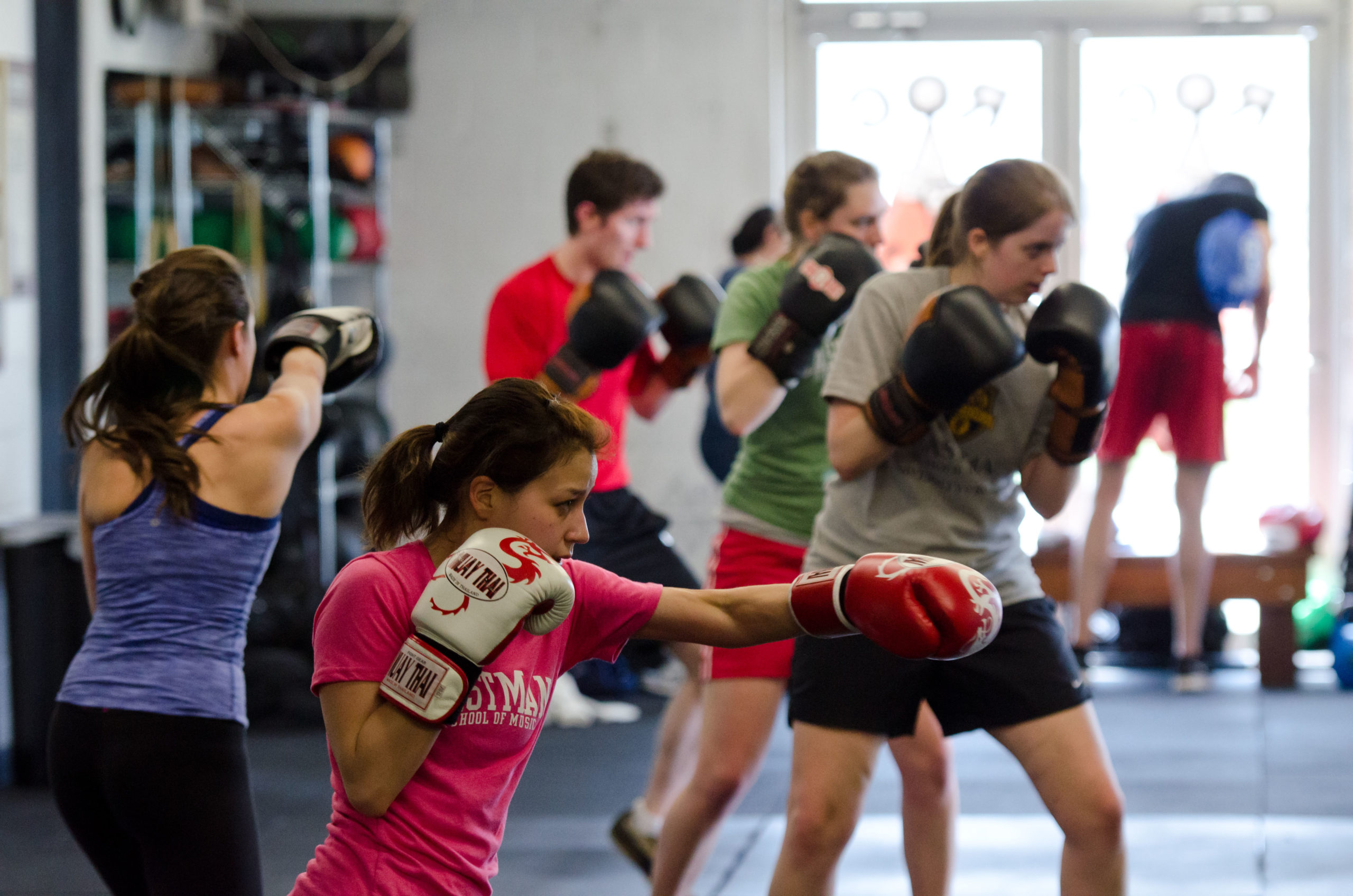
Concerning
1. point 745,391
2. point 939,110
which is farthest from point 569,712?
point 939,110

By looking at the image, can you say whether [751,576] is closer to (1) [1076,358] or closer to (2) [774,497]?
(2) [774,497]

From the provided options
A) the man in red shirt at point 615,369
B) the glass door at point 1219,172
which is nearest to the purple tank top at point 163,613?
the man in red shirt at point 615,369

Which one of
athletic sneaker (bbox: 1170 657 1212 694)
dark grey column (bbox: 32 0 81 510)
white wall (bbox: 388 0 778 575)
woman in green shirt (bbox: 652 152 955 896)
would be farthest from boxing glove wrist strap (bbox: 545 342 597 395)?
white wall (bbox: 388 0 778 575)

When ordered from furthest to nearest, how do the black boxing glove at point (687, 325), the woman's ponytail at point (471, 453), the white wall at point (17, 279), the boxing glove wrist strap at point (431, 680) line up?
1. the white wall at point (17, 279)
2. the black boxing glove at point (687, 325)
3. the woman's ponytail at point (471, 453)
4. the boxing glove wrist strap at point (431, 680)

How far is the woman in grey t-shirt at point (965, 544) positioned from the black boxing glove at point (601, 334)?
0.85 metres

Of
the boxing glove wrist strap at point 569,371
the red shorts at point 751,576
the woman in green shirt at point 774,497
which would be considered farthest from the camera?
the boxing glove wrist strap at point 569,371

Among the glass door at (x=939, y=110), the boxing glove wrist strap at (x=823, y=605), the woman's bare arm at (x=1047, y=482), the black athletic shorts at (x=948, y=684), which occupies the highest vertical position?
the glass door at (x=939, y=110)

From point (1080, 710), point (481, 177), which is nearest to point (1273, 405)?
point (481, 177)

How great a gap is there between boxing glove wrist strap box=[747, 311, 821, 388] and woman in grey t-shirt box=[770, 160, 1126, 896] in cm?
31

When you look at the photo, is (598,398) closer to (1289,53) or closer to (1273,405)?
(1273,405)

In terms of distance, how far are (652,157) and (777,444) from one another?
3721mm

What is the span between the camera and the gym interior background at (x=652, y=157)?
523cm

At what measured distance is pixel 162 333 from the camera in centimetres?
196

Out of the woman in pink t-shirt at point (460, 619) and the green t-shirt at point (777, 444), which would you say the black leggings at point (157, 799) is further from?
the green t-shirt at point (777, 444)
